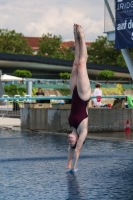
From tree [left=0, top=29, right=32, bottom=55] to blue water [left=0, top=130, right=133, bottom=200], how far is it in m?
119

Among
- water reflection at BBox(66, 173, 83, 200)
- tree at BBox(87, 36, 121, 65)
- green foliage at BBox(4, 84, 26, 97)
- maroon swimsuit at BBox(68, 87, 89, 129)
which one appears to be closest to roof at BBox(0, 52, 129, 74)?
green foliage at BBox(4, 84, 26, 97)

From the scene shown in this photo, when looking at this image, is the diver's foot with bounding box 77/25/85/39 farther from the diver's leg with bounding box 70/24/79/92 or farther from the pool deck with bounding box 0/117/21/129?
the pool deck with bounding box 0/117/21/129

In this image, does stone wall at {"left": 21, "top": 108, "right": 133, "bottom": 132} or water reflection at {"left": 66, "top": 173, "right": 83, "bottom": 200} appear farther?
stone wall at {"left": 21, "top": 108, "right": 133, "bottom": 132}

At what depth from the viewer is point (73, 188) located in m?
8.60

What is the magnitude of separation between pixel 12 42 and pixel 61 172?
12476 cm

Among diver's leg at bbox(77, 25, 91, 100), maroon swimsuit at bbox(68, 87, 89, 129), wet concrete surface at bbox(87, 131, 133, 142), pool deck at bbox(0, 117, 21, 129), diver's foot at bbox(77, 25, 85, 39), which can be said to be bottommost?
pool deck at bbox(0, 117, 21, 129)

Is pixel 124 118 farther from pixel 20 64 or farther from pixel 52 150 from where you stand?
pixel 20 64

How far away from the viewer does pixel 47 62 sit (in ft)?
324

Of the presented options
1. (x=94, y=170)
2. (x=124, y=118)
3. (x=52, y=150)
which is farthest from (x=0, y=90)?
(x=94, y=170)

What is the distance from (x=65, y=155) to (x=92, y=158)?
28.4 inches

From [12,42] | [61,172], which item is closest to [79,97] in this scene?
[61,172]

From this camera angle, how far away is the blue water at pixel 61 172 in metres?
8.16

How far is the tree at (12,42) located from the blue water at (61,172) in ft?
390

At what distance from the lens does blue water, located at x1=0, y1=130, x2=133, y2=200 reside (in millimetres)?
Result: 8156
